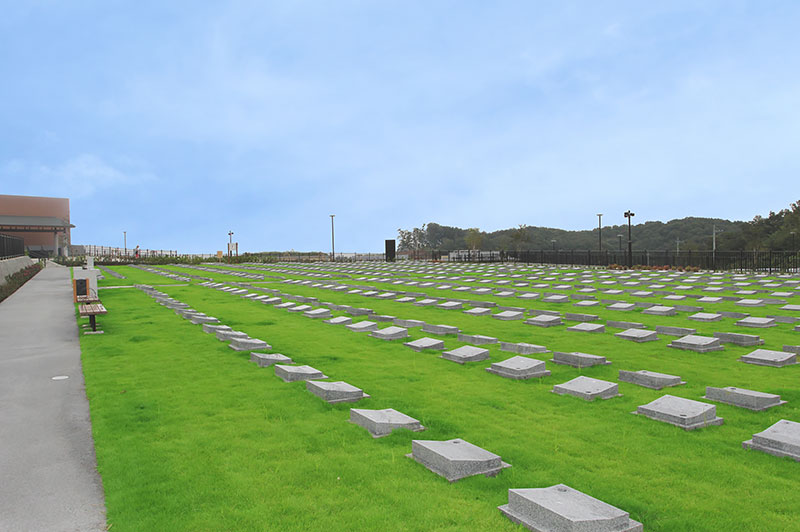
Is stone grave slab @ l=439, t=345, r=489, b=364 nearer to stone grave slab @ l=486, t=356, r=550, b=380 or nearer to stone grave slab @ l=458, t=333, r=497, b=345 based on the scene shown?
stone grave slab @ l=486, t=356, r=550, b=380

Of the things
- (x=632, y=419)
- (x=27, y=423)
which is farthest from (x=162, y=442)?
(x=632, y=419)

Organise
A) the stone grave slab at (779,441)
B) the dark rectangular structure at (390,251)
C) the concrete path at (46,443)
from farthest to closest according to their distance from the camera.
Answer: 1. the dark rectangular structure at (390,251)
2. the stone grave slab at (779,441)
3. the concrete path at (46,443)

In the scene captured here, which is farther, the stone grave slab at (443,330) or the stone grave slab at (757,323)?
the stone grave slab at (757,323)

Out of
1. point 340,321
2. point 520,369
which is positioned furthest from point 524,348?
point 340,321

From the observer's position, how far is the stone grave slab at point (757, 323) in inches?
432

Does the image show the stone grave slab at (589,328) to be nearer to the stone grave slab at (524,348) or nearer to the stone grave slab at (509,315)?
the stone grave slab at (509,315)

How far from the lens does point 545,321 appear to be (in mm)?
11859

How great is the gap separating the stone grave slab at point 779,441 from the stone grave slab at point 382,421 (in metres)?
3.00

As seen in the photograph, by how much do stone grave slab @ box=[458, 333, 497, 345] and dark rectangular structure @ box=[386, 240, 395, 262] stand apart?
44986 mm

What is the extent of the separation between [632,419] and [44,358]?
31.9 ft

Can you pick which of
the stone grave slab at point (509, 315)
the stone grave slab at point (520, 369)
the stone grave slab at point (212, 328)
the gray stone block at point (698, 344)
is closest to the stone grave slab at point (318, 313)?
the stone grave slab at point (212, 328)

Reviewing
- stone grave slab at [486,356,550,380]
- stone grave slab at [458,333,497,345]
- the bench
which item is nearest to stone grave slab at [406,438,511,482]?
stone grave slab at [486,356,550,380]

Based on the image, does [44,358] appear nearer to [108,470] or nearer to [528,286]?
[108,470]

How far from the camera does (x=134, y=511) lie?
375 cm
